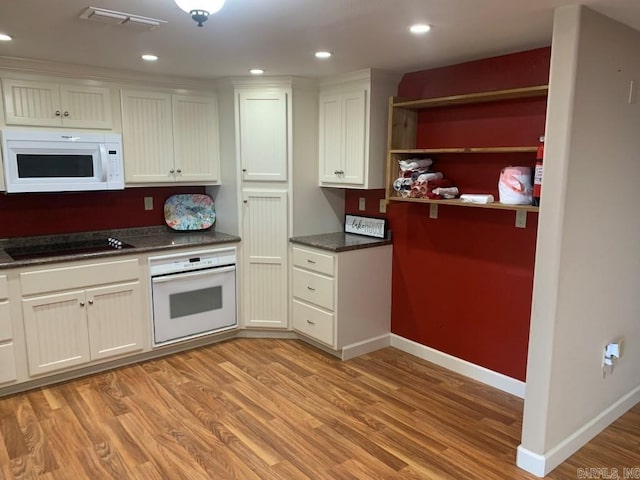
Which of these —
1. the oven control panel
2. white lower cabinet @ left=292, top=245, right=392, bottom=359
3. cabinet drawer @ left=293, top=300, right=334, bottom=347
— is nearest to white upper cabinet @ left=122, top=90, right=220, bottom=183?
the oven control panel

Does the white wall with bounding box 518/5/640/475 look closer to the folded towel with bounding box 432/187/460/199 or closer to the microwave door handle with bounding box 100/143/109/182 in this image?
the folded towel with bounding box 432/187/460/199

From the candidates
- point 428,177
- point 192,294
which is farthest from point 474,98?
point 192,294

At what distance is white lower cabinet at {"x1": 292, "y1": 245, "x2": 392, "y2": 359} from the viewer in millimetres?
3668

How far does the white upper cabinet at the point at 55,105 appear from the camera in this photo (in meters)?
3.18

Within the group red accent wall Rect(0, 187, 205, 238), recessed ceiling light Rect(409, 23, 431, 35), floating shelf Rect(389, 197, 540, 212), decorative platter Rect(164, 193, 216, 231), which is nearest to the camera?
recessed ceiling light Rect(409, 23, 431, 35)

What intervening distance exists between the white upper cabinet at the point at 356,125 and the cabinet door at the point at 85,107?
1.64 metres

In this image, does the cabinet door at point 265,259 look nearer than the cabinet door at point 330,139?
No

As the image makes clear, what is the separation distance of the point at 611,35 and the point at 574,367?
1.63 meters

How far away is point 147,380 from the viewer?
3.38 meters

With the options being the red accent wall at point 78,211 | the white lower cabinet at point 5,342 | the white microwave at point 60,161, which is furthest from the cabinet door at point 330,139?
the white lower cabinet at point 5,342

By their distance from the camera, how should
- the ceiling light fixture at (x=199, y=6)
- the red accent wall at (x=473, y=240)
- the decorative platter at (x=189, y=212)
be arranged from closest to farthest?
the ceiling light fixture at (x=199, y=6) < the red accent wall at (x=473, y=240) < the decorative platter at (x=189, y=212)

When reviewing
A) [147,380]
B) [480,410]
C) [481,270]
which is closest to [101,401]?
[147,380]

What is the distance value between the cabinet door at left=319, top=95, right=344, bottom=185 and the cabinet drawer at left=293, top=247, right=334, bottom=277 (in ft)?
2.06

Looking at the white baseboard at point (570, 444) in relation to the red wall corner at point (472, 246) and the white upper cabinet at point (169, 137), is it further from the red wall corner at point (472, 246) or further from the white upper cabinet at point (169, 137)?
the white upper cabinet at point (169, 137)
